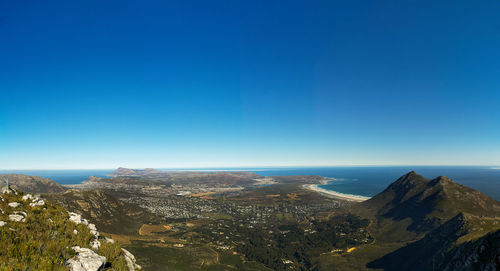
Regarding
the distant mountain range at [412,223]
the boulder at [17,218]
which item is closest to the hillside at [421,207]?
the distant mountain range at [412,223]

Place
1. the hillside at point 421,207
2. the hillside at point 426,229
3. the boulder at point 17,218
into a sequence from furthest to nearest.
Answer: the hillside at point 421,207, the hillside at point 426,229, the boulder at point 17,218

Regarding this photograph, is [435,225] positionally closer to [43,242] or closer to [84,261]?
[84,261]

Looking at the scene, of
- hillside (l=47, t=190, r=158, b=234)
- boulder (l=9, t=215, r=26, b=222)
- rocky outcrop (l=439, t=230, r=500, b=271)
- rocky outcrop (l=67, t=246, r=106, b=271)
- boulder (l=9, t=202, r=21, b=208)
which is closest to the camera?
rocky outcrop (l=67, t=246, r=106, b=271)

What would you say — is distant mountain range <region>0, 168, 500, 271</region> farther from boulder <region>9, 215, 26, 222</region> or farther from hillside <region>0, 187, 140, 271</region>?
boulder <region>9, 215, 26, 222</region>

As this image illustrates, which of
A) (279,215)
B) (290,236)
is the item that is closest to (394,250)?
(290,236)

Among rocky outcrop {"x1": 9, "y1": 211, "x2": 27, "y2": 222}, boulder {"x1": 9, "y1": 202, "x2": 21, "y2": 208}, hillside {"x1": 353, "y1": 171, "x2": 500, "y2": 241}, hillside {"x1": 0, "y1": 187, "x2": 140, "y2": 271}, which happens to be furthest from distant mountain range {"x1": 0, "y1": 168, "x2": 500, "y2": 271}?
rocky outcrop {"x1": 9, "y1": 211, "x2": 27, "y2": 222}

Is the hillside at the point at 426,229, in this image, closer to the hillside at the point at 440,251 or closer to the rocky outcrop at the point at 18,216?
the hillside at the point at 440,251

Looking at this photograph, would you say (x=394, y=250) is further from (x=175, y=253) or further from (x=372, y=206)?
(x=175, y=253)

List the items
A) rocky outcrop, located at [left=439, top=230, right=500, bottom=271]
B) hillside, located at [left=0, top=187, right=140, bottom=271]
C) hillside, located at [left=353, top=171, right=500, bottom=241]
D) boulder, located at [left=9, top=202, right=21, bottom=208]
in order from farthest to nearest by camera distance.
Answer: hillside, located at [left=353, top=171, right=500, bottom=241]
boulder, located at [left=9, top=202, right=21, bottom=208]
rocky outcrop, located at [left=439, top=230, right=500, bottom=271]
hillside, located at [left=0, top=187, right=140, bottom=271]
